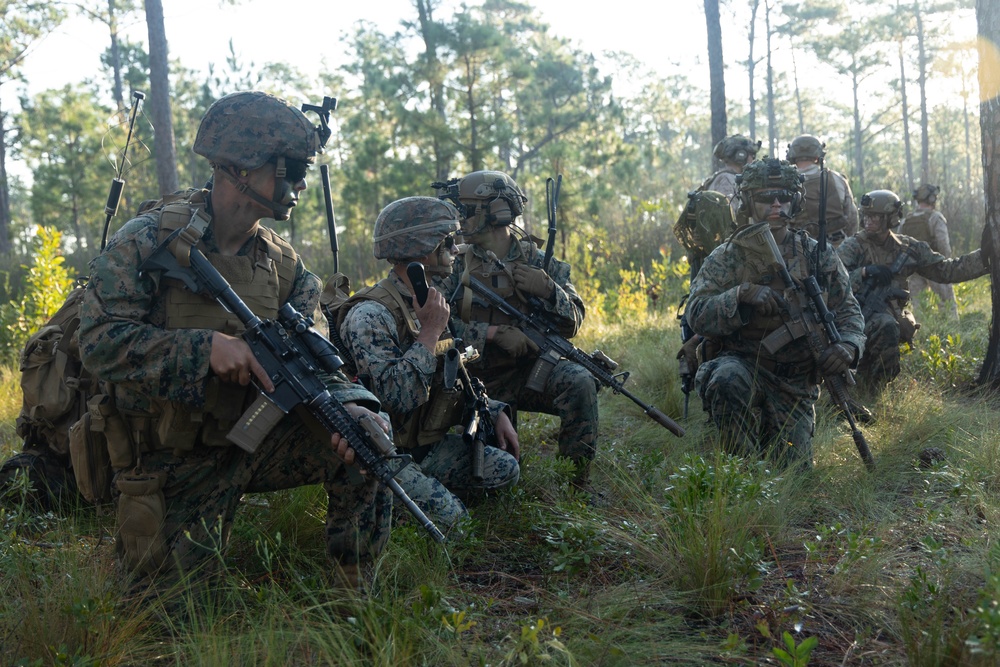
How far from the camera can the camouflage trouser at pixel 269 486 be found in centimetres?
303

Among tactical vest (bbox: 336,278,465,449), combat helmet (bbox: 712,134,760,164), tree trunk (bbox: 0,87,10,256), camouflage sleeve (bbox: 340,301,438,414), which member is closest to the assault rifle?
combat helmet (bbox: 712,134,760,164)

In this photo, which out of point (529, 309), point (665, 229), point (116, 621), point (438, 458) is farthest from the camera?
point (665, 229)

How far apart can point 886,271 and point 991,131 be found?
145 cm

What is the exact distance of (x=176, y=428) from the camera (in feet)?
9.66

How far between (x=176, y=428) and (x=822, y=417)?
13.0 ft

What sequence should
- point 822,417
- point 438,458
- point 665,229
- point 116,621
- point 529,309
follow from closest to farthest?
1. point 116,621
2. point 438,458
3. point 529,309
4. point 822,417
5. point 665,229

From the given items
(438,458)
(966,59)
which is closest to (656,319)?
(438,458)

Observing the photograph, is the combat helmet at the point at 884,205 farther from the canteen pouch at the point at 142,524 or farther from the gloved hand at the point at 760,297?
the canteen pouch at the point at 142,524

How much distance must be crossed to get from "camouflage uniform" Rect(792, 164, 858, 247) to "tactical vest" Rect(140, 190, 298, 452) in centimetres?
499

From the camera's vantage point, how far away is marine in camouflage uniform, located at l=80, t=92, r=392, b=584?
9.31 ft

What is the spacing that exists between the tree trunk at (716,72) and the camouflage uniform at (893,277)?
5.24 metres

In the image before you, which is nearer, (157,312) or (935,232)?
(157,312)

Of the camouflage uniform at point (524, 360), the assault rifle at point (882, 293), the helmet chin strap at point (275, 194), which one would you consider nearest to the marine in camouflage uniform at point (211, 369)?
the helmet chin strap at point (275, 194)

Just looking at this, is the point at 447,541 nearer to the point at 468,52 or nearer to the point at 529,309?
the point at 529,309
